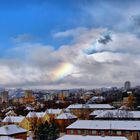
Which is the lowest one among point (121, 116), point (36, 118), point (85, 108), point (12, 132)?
point (12, 132)

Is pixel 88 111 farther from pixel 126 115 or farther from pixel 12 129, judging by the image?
pixel 12 129

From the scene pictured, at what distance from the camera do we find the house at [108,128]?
39500 millimetres

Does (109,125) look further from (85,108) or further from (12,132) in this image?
(85,108)

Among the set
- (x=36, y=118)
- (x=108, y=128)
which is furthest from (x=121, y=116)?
(x=36, y=118)

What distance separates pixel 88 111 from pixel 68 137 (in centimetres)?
4597

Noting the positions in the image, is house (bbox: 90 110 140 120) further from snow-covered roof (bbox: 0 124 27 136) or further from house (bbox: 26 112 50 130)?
snow-covered roof (bbox: 0 124 27 136)

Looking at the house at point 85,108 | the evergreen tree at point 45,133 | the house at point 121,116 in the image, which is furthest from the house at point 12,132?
the house at point 85,108

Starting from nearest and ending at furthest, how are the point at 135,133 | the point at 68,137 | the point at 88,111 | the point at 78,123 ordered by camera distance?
1. the point at 68,137
2. the point at 135,133
3. the point at 78,123
4. the point at 88,111

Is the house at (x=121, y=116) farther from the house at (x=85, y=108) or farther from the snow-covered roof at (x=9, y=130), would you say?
the house at (x=85, y=108)

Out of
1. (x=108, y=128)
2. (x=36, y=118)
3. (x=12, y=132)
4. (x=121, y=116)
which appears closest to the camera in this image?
(x=12, y=132)

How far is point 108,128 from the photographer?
131ft

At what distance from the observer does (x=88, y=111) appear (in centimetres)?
7544

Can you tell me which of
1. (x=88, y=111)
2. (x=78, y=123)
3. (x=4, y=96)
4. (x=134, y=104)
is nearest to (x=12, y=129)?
(x=78, y=123)

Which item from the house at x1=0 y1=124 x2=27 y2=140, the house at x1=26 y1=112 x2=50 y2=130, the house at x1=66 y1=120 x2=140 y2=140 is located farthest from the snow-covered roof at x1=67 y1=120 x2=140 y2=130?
the house at x1=26 y1=112 x2=50 y2=130
